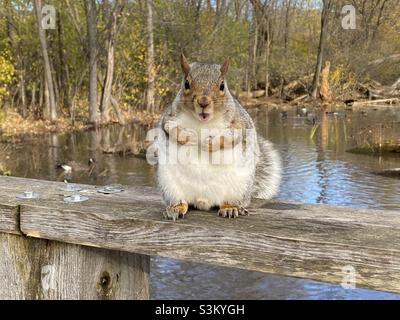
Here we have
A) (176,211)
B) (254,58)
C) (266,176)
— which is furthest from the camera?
(254,58)

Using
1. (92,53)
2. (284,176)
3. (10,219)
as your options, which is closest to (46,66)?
(92,53)

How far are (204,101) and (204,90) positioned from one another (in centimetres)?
5

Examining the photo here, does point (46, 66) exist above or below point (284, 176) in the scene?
above

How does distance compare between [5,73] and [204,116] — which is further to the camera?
[5,73]

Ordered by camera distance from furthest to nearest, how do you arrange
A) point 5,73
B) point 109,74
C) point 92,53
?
point 109,74
point 92,53
point 5,73

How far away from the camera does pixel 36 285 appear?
1267 millimetres

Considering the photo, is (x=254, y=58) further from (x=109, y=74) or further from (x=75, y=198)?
(x=75, y=198)

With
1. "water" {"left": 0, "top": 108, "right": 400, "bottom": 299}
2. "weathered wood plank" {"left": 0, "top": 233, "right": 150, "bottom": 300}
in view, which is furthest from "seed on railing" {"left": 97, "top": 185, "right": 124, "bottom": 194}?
"water" {"left": 0, "top": 108, "right": 400, "bottom": 299}

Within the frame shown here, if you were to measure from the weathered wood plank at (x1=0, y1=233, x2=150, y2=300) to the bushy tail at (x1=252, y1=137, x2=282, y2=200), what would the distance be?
532mm

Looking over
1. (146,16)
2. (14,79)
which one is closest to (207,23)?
(146,16)

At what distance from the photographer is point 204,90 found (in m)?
1.32

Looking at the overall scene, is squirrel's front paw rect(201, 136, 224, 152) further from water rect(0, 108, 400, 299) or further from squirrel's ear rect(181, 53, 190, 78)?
water rect(0, 108, 400, 299)

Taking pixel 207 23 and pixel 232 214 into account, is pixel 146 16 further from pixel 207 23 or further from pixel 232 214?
pixel 232 214

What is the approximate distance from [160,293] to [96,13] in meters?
11.7
